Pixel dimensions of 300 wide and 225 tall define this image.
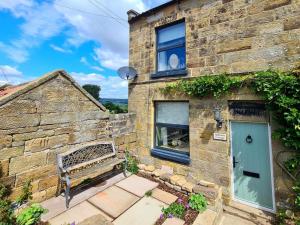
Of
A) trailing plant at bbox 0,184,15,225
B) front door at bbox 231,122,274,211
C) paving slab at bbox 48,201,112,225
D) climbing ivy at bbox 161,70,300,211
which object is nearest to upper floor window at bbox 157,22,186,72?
climbing ivy at bbox 161,70,300,211

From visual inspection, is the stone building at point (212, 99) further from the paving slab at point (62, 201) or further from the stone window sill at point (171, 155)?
the paving slab at point (62, 201)

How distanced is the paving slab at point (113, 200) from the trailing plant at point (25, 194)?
4.33ft

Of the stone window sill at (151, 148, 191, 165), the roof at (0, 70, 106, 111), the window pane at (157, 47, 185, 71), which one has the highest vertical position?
the window pane at (157, 47, 185, 71)

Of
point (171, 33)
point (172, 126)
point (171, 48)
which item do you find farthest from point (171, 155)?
point (171, 33)

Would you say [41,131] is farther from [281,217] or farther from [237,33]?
[281,217]

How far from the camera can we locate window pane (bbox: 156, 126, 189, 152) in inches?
244

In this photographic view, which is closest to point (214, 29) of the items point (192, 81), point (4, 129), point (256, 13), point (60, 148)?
point (256, 13)

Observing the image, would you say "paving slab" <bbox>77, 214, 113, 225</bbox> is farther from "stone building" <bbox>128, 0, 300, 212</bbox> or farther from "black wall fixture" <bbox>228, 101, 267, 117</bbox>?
"black wall fixture" <bbox>228, 101, 267, 117</bbox>

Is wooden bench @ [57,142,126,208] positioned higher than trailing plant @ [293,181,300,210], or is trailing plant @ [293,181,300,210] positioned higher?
wooden bench @ [57,142,126,208]

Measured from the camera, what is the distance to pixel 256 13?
4742 millimetres

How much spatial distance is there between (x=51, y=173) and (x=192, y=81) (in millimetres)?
4548

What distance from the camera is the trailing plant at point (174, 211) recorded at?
4.11 metres

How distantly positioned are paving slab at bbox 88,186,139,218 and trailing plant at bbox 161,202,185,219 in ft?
2.58

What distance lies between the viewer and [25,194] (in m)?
4.13
